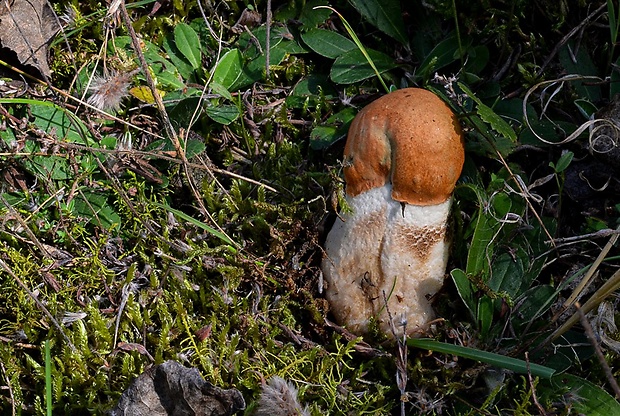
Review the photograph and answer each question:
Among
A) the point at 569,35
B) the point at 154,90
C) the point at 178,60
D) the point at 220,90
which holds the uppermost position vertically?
the point at 154,90

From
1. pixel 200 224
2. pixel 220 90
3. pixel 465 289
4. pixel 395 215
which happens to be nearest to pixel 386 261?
pixel 395 215

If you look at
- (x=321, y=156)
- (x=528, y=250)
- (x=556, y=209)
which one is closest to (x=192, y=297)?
(x=321, y=156)

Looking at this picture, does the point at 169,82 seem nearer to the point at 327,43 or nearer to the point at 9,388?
the point at 327,43

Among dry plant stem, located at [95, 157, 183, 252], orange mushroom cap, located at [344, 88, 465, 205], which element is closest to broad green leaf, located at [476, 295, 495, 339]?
orange mushroom cap, located at [344, 88, 465, 205]

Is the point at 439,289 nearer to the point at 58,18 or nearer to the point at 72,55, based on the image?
the point at 72,55

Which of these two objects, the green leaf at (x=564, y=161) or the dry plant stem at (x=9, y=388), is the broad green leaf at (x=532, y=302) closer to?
the green leaf at (x=564, y=161)

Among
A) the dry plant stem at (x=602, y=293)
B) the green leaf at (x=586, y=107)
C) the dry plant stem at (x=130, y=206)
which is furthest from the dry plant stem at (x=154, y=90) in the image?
the green leaf at (x=586, y=107)
